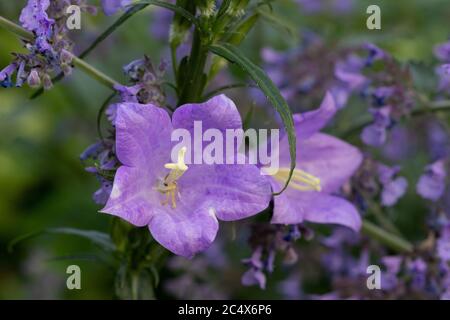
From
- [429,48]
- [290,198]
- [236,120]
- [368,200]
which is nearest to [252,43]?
[429,48]

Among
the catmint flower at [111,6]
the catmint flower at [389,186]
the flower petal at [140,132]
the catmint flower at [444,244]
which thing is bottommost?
the catmint flower at [444,244]

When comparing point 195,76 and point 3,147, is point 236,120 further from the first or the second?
point 3,147

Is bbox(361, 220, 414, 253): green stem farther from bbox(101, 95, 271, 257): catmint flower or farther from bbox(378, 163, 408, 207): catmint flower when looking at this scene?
bbox(101, 95, 271, 257): catmint flower

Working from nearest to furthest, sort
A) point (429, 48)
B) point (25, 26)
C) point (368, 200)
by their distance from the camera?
point (25, 26), point (368, 200), point (429, 48)

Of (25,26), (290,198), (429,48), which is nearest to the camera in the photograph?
(25,26)

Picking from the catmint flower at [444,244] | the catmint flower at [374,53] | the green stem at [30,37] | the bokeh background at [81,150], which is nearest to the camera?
the green stem at [30,37]

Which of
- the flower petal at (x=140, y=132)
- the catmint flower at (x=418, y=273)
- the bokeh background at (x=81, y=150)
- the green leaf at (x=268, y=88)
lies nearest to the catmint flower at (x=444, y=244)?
the catmint flower at (x=418, y=273)

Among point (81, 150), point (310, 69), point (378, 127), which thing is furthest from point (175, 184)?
point (81, 150)

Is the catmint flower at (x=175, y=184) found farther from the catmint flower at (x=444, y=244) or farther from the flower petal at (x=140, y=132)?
the catmint flower at (x=444, y=244)
